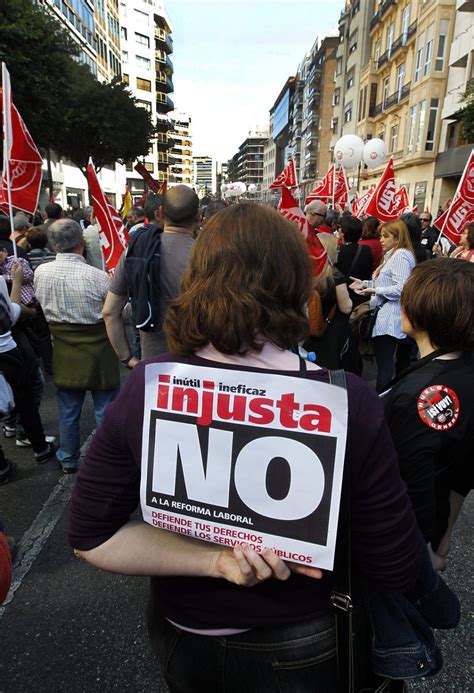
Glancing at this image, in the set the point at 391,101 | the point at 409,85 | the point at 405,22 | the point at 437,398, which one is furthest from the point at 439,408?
the point at 405,22

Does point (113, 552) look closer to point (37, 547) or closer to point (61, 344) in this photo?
point (37, 547)

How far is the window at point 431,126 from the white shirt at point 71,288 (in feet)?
88.1

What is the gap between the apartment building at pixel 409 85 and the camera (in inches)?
966

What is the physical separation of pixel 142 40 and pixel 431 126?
52172 mm

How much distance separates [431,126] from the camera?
2527 cm

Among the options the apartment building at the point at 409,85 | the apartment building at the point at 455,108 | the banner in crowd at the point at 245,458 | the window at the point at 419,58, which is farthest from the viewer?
the window at the point at 419,58

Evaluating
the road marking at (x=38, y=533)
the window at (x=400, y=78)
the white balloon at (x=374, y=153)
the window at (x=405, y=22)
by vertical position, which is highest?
the window at (x=405, y=22)

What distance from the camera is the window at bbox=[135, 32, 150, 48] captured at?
61.6 metres

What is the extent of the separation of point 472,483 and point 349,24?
5269 centimetres

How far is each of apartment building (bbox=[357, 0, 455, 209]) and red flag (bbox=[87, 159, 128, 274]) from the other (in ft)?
81.9

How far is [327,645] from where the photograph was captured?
106 cm

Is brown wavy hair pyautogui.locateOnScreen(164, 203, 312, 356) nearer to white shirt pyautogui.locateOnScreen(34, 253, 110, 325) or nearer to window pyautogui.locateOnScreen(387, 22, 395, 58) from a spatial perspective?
white shirt pyautogui.locateOnScreen(34, 253, 110, 325)

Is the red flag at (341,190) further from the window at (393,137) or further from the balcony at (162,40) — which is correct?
the balcony at (162,40)

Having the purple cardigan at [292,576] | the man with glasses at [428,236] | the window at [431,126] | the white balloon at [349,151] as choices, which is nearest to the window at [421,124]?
the window at [431,126]
